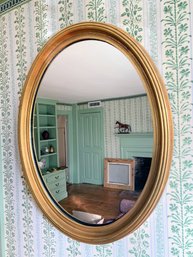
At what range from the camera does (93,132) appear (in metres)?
0.94

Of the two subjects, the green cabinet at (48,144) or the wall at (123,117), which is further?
the green cabinet at (48,144)

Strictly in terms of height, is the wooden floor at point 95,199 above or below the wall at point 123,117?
below

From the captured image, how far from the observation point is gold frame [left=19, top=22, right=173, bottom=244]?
0.76m

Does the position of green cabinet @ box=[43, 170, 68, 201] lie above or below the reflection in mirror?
below

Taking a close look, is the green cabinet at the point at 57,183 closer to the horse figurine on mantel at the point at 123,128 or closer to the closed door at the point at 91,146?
the closed door at the point at 91,146

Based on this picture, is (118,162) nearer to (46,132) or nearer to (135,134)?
(135,134)

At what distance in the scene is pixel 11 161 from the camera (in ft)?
4.09

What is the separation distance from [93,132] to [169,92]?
0.36 m

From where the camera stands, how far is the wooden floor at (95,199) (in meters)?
0.86

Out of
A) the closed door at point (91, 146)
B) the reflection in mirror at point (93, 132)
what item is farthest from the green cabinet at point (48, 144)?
the closed door at point (91, 146)

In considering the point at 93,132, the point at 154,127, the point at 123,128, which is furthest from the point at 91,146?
the point at 154,127

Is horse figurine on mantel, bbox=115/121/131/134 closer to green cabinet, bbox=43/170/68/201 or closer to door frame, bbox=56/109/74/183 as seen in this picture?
door frame, bbox=56/109/74/183

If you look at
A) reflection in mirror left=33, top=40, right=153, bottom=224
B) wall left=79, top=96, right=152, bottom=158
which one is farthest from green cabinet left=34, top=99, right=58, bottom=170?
wall left=79, top=96, right=152, bottom=158

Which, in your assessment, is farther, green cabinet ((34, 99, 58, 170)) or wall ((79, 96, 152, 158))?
green cabinet ((34, 99, 58, 170))
